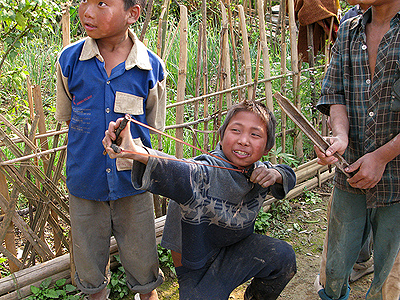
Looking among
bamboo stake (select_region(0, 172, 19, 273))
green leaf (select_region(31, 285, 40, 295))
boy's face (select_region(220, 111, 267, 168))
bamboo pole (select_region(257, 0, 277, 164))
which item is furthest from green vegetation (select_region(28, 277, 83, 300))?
bamboo pole (select_region(257, 0, 277, 164))

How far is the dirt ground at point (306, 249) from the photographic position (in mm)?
2730

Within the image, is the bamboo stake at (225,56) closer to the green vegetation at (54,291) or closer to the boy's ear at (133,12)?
the boy's ear at (133,12)

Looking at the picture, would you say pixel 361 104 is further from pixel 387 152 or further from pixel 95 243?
pixel 95 243

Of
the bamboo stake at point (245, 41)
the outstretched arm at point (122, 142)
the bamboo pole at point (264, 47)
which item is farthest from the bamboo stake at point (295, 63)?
the outstretched arm at point (122, 142)

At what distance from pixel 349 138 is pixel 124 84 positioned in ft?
4.14

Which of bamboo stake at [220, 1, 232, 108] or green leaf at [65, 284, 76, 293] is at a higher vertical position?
bamboo stake at [220, 1, 232, 108]

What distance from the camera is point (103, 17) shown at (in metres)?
1.84

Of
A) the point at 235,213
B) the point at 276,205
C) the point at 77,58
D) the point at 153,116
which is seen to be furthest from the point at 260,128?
the point at 276,205

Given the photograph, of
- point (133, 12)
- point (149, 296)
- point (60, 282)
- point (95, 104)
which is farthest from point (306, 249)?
point (133, 12)

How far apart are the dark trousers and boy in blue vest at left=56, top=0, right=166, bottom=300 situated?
1.28 feet

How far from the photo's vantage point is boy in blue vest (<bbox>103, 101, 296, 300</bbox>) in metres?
1.93

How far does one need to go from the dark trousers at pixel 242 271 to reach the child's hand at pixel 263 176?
1.16 feet

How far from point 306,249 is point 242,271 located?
55.6 inches

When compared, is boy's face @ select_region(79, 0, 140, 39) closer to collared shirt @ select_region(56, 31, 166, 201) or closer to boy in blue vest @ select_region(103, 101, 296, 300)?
collared shirt @ select_region(56, 31, 166, 201)
